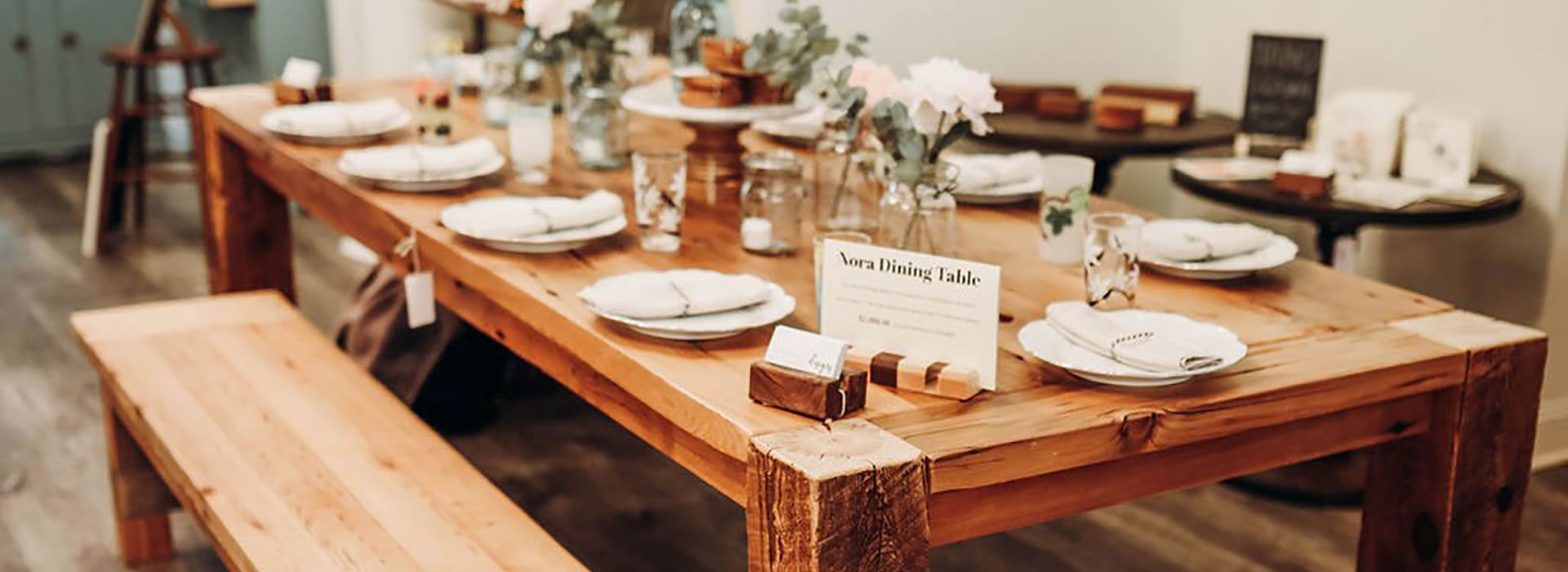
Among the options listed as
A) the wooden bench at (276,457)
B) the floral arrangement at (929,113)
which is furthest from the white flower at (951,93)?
the wooden bench at (276,457)

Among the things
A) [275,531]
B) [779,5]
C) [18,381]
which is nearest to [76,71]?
[18,381]

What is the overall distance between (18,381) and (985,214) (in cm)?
251

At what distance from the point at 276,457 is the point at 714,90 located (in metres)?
0.83

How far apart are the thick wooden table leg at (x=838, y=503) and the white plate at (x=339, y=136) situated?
1589 millimetres

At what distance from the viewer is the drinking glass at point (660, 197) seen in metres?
2.12

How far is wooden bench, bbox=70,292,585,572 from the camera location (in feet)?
6.07

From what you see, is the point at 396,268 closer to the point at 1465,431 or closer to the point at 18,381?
the point at 1465,431

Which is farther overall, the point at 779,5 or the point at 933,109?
the point at 779,5

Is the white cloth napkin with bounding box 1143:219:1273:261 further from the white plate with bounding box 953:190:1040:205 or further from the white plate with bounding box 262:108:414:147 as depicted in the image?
the white plate with bounding box 262:108:414:147

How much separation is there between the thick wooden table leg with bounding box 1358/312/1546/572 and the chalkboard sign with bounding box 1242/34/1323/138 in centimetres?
149

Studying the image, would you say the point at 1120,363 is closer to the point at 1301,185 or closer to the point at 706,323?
the point at 706,323

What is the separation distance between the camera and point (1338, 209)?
285 cm

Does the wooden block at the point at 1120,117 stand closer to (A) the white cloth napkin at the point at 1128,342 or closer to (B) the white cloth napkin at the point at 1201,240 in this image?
(B) the white cloth napkin at the point at 1201,240

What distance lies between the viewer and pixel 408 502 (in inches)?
77.4
